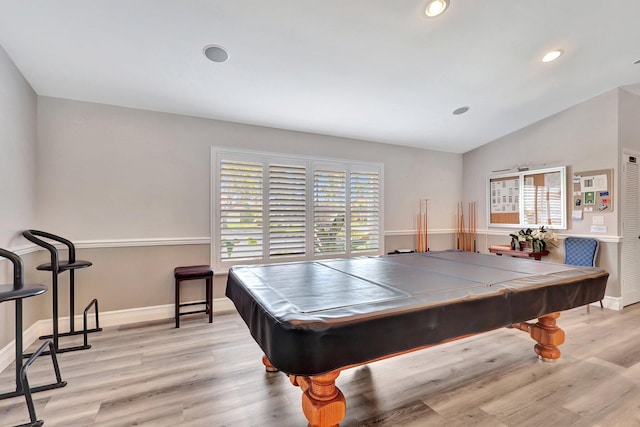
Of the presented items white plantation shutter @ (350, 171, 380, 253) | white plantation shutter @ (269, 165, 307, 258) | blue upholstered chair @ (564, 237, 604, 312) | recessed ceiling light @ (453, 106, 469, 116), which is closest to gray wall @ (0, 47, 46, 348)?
white plantation shutter @ (269, 165, 307, 258)

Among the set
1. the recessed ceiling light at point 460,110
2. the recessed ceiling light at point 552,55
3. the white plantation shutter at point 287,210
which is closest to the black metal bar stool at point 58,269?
the white plantation shutter at point 287,210

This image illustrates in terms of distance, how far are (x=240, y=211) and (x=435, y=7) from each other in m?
2.84

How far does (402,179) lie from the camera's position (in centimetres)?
493

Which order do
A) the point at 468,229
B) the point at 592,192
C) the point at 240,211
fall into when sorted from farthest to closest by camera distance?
the point at 468,229 < the point at 592,192 < the point at 240,211

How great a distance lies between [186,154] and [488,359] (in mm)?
3712

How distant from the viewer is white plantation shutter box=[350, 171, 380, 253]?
14.6 ft

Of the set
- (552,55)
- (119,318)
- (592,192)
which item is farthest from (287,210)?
(592,192)

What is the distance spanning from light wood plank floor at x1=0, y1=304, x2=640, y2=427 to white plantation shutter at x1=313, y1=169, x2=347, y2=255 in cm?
177

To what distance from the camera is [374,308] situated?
1.33 m

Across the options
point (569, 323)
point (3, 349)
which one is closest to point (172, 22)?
point (3, 349)

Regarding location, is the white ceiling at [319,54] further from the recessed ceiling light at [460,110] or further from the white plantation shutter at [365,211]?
the white plantation shutter at [365,211]

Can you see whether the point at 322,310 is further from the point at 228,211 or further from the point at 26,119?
the point at 26,119

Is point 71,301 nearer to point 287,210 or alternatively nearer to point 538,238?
point 287,210

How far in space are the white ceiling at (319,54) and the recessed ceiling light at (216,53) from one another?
0.06 meters
